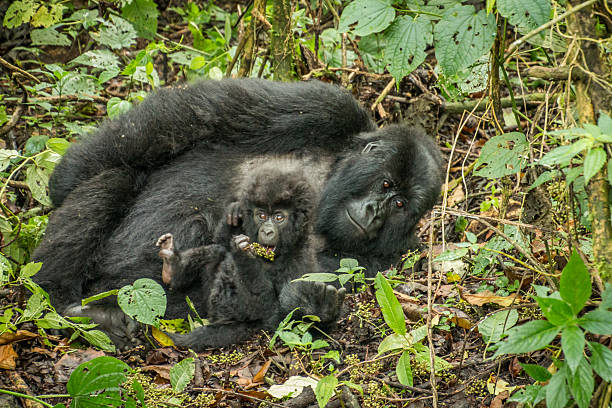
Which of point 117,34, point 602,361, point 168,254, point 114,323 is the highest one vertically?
point 117,34

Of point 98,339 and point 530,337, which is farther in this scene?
point 98,339

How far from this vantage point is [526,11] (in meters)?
2.61

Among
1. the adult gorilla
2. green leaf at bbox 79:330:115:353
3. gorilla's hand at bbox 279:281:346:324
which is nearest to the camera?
green leaf at bbox 79:330:115:353

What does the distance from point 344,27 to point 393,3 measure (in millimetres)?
290

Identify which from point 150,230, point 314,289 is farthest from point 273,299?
point 150,230

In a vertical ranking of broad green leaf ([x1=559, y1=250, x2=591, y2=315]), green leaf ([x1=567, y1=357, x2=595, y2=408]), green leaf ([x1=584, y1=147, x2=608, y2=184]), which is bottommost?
green leaf ([x1=567, y1=357, x2=595, y2=408])

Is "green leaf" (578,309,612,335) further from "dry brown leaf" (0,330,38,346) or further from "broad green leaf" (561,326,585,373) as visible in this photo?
"dry brown leaf" (0,330,38,346)

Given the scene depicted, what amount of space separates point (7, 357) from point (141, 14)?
3106 millimetres

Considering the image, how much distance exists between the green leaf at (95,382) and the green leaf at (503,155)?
1810 millimetres

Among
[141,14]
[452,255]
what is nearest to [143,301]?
[452,255]

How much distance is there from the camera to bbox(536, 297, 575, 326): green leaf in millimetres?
2053

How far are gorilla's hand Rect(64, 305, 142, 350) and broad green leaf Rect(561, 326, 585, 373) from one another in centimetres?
236

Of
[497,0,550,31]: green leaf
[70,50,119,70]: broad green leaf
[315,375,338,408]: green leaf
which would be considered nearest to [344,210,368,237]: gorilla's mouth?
[315,375,338,408]: green leaf

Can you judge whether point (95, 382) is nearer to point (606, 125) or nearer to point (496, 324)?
point (496, 324)
